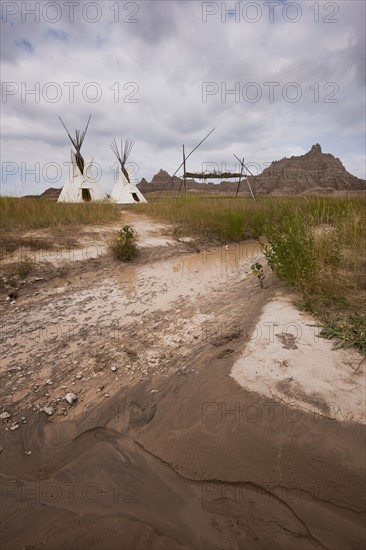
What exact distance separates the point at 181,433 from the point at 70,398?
2.64ft

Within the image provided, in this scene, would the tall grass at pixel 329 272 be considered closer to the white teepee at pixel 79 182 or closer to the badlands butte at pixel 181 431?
the badlands butte at pixel 181 431

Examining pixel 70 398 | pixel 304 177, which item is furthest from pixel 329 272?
pixel 304 177

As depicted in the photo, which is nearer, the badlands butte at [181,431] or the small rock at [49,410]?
the badlands butte at [181,431]

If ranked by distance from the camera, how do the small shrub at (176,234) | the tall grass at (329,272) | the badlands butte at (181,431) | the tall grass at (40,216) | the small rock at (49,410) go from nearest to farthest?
the badlands butte at (181,431) < the small rock at (49,410) < the tall grass at (329,272) < the tall grass at (40,216) < the small shrub at (176,234)

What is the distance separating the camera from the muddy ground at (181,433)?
1.26m

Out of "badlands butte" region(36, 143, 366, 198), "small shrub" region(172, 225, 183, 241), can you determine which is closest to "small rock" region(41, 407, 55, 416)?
"small shrub" region(172, 225, 183, 241)

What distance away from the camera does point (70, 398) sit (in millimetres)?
1985

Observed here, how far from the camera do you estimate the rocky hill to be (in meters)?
40.1

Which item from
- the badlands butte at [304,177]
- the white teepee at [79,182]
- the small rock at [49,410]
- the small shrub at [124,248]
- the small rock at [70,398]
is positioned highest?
the badlands butte at [304,177]

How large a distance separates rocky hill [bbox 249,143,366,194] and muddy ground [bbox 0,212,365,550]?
38899mm

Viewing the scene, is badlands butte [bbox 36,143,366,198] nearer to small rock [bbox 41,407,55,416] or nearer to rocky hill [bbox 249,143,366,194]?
rocky hill [bbox 249,143,366,194]

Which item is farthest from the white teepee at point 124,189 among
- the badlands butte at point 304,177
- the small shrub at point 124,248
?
the badlands butte at point 304,177

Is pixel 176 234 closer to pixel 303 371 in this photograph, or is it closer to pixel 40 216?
pixel 40 216

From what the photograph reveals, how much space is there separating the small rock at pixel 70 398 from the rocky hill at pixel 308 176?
39608 millimetres
